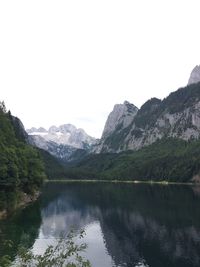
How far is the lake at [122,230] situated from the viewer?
3302 inches

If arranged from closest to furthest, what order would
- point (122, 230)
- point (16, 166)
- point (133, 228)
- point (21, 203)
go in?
point (122, 230)
point (133, 228)
point (16, 166)
point (21, 203)

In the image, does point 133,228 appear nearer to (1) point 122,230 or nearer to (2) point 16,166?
(1) point 122,230

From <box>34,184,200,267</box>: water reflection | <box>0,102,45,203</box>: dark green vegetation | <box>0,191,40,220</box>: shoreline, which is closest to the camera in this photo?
<box>34,184,200,267</box>: water reflection

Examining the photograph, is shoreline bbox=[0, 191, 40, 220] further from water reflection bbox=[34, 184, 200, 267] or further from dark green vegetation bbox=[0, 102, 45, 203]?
water reflection bbox=[34, 184, 200, 267]

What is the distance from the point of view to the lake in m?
83.9

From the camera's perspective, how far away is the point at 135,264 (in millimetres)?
79812

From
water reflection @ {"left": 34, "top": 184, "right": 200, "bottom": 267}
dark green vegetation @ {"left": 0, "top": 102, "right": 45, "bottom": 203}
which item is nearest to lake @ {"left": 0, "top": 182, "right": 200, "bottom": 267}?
water reflection @ {"left": 34, "top": 184, "right": 200, "bottom": 267}

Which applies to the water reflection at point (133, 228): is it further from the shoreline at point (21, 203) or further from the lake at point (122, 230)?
the shoreline at point (21, 203)

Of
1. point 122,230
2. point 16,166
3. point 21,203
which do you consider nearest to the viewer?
point 122,230

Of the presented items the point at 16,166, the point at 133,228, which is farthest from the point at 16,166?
the point at 133,228

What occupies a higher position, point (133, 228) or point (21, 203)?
point (21, 203)

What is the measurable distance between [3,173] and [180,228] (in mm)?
54138

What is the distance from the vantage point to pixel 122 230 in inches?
4643

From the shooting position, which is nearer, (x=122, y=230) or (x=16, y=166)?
(x=122, y=230)
